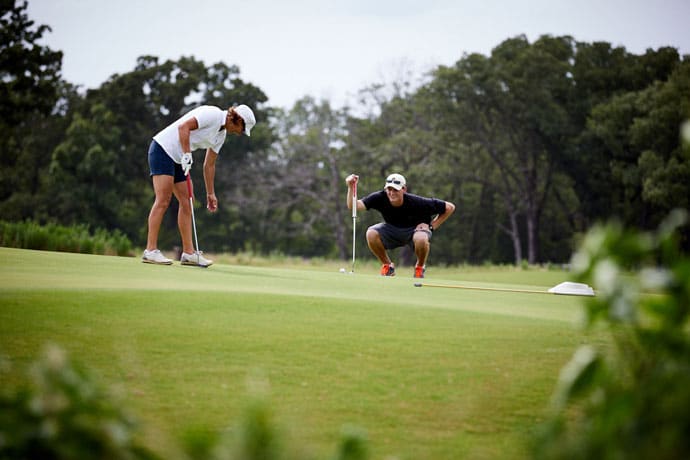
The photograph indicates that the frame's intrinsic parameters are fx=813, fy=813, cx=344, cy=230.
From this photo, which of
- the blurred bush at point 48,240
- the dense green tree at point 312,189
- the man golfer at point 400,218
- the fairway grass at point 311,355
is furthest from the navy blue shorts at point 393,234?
the dense green tree at point 312,189

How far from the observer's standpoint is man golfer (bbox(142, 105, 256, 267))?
9.41m

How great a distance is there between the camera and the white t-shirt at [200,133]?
943cm

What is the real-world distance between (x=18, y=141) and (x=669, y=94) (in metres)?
34.7

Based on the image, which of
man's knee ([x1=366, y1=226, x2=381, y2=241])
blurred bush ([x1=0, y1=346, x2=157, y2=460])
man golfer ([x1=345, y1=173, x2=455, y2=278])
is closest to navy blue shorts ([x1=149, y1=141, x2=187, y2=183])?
man golfer ([x1=345, y1=173, x2=455, y2=278])

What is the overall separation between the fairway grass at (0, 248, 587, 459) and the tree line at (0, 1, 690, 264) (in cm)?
3233

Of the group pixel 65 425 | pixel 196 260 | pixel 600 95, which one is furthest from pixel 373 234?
pixel 600 95

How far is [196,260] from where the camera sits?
33.8ft

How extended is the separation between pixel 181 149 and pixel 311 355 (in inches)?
199

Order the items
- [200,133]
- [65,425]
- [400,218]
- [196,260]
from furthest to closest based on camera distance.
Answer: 1. [400,218]
2. [196,260]
3. [200,133]
4. [65,425]

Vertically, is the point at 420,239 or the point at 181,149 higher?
the point at 181,149

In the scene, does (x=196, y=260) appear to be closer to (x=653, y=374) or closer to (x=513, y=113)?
(x=653, y=374)

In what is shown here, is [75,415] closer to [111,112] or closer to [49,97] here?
[49,97]

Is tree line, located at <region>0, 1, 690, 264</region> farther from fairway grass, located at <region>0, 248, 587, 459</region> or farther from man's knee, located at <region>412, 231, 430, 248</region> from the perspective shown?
fairway grass, located at <region>0, 248, 587, 459</region>

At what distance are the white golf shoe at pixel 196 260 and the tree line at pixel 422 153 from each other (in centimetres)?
2964
